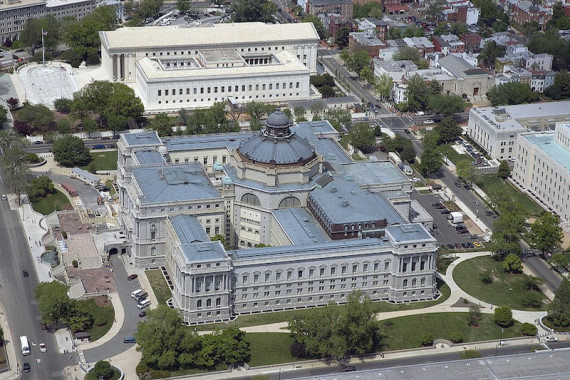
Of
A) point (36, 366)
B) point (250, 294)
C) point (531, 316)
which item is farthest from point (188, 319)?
point (531, 316)

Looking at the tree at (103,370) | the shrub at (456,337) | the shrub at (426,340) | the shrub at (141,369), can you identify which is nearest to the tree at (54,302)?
the tree at (103,370)

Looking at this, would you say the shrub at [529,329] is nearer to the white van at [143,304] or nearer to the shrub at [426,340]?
the shrub at [426,340]

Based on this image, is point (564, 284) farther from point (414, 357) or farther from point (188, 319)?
point (188, 319)

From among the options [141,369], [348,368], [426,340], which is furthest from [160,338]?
[426,340]

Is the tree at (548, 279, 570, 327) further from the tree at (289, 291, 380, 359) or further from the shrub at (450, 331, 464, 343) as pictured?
the tree at (289, 291, 380, 359)

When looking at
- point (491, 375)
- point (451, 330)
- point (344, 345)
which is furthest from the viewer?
point (451, 330)
